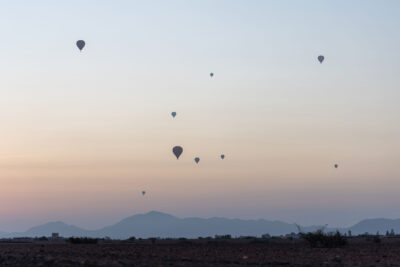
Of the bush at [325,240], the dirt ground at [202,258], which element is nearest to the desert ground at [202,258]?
the dirt ground at [202,258]

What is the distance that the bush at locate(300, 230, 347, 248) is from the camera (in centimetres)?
5184

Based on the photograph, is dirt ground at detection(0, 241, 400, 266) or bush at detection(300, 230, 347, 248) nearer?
dirt ground at detection(0, 241, 400, 266)

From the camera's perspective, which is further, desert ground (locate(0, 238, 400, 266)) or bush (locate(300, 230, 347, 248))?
bush (locate(300, 230, 347, 248))

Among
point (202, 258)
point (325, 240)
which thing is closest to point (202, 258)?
point (202, 258)

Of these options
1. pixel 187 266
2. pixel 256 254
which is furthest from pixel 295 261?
pixel 187 266

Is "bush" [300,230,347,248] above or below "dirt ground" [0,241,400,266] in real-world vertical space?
above

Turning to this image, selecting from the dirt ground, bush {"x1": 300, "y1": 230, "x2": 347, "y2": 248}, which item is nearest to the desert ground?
the dirt ground

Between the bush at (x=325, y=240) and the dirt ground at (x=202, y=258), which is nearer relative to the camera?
the dirt ground at (x=202, y=258)

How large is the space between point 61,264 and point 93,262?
1385 mm

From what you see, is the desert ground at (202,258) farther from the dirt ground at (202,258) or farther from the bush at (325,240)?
the bush at (325,240)

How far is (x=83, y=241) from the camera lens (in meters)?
54.0

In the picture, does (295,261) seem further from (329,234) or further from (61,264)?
(329,234)

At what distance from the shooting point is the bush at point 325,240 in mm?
51844

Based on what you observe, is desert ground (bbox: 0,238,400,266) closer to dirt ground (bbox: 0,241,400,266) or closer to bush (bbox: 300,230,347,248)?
dirt ground (bbox: 0,241,400,266)
